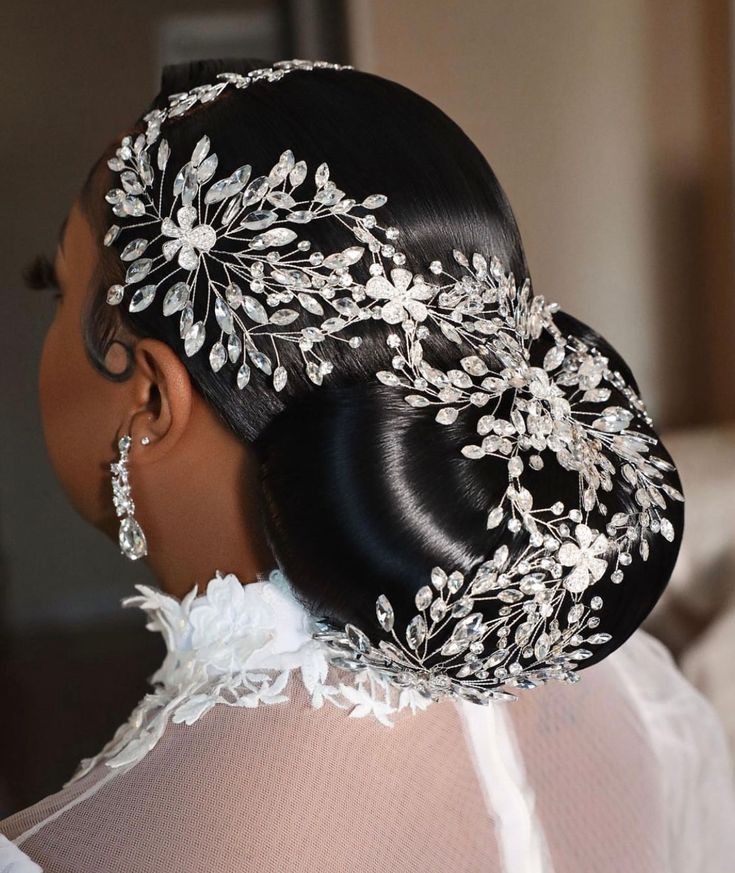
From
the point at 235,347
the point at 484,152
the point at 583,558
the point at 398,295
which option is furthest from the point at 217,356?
the point at 484,152

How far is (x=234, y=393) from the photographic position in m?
0.59

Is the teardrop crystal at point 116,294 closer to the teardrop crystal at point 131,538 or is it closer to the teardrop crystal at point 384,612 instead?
the teardrop crystal at point 131,538

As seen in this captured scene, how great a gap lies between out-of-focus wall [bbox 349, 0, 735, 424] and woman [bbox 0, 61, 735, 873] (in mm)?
1233

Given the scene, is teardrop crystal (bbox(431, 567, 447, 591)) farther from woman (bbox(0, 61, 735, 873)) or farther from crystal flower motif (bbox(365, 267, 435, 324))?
crystal flower motif (bbox(365, 267, 435, 324))

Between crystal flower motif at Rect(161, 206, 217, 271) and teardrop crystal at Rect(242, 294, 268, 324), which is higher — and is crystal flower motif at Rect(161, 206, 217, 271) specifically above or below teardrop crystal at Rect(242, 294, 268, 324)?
above

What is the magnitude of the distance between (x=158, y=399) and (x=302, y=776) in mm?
256

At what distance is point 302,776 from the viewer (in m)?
0.60

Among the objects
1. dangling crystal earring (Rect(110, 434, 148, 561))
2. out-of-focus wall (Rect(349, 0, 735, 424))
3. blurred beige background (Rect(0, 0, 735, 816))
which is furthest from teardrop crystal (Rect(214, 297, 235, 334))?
out-of-focus wall (Rect(349, 0, 735, 424))

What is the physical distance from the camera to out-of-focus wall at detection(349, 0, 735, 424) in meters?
1.82

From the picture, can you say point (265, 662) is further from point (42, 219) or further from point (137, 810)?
point (42, 219)

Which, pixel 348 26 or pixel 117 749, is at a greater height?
pixel 348 26

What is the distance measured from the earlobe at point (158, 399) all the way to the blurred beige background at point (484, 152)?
838 mm

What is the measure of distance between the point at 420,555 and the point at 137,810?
222mm

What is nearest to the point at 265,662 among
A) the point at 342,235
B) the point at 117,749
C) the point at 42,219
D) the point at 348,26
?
the point at 117,749
